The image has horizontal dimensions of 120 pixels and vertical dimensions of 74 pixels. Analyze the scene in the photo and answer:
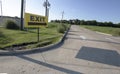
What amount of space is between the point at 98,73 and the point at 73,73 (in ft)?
2.96

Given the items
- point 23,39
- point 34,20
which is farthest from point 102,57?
point 23,39

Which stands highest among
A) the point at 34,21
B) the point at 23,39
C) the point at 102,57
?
the point at 34,21

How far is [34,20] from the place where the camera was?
12.0 meters

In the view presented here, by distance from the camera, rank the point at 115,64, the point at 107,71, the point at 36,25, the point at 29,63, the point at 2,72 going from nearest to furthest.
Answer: the point at 2,72 → the point at 107,71 → the point at 29,63 → the point at 115,64 → the point at 36,25

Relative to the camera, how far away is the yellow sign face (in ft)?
36.8

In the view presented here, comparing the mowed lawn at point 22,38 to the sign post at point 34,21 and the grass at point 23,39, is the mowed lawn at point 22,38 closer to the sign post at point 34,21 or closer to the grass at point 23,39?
the grass at point 23,39

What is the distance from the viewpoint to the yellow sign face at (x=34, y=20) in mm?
11223

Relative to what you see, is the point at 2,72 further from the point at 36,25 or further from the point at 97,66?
the point at 36,25

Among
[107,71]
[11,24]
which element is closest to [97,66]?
[107,71]

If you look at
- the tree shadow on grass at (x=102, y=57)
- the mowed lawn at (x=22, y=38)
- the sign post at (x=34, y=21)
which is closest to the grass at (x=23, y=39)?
the mowed lawn at (x=22, y=38)

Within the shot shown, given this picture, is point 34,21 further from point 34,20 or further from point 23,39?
point 23,39

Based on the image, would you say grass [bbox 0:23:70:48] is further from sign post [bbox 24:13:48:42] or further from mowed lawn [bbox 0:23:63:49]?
sign post [bbox 24:13:48:42]

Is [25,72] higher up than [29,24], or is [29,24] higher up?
[29,24]

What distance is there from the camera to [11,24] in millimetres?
28969
